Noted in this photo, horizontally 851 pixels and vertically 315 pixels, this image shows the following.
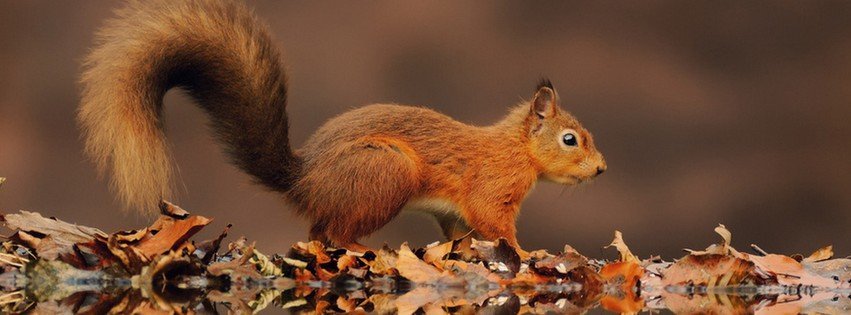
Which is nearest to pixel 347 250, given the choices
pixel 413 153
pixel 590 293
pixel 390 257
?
pixel 390 257

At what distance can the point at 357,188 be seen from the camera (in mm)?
2191

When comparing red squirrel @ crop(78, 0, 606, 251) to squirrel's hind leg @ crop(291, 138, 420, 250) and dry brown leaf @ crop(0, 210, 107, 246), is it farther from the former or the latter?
dry brown leaf @ crop(0, 210, 107, 246)

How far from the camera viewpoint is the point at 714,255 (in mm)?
2082

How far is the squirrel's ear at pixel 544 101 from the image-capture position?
250 cm

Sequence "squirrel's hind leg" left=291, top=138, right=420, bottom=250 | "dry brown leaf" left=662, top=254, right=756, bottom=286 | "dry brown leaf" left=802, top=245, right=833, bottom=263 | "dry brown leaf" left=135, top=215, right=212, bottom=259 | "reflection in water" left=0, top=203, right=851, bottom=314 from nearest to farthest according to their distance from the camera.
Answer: "reflection in water" left=0, top=203, right=851, bottom=314
"dry brown leaf" left=135, top=215, right=212, bottom=259
"dry brown leaf" left=662, top=254, right=756, bottom=286
"squirrel's hind leg" left=291, top=138, right=420, bottom=250
"dry brown leaf" left=802, top=245, right=833, bottom=263

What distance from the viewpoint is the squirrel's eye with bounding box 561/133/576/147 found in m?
2.50

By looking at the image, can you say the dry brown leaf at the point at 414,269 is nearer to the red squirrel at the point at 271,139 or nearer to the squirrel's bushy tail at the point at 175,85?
the red squirrel at the point at 271,139

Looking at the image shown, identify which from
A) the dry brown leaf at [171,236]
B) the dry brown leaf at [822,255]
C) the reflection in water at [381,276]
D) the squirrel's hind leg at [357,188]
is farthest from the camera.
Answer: the dry brown leaf at [822,255]

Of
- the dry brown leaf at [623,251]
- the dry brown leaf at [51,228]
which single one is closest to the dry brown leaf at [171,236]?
the dry brown leaf at [51,228]

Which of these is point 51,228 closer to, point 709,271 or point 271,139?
point 271,139

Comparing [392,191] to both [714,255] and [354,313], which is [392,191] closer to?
[714,255]

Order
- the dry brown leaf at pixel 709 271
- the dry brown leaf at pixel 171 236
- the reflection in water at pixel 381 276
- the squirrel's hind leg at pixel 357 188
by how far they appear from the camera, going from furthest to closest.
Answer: the squirrel's hind leg at pixel 357 188
the dry brown leaf at pixel 709 271
the dry brown leaf at pixel 171 236
the reflection in water at pixel 381 276

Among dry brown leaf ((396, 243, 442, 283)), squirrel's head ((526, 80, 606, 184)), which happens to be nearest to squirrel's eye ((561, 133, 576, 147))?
squirrel's head ((526, 80, 606, 184))

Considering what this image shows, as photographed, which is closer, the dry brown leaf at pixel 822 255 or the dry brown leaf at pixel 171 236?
the dry brown leaf at pixel 171 236
